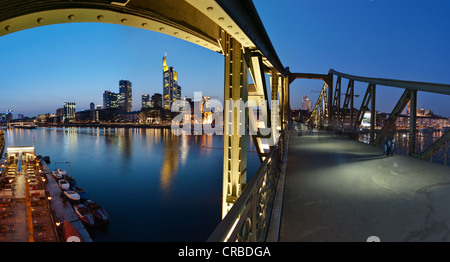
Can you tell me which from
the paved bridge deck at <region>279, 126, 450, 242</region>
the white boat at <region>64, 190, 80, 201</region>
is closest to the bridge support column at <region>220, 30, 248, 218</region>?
the paved bridge deck at <region>279, 126, 450, 242</region>

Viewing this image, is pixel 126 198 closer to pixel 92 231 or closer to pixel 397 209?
pixel 92 231

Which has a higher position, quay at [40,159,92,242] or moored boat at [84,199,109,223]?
quay at [40,159,92,242]

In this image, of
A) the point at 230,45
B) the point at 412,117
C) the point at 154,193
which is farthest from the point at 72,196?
the point at 412,117

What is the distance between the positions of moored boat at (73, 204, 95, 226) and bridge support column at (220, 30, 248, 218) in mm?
18524

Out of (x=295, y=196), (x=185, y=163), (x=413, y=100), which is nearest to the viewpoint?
(x=295, y=196)

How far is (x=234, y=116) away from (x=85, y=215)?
19.8 metres

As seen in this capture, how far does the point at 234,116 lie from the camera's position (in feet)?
17.0

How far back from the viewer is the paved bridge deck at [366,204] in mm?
2855

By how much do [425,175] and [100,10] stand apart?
7.51 meters

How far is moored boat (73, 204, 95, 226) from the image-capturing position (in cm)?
1872

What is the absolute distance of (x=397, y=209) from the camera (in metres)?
3.52

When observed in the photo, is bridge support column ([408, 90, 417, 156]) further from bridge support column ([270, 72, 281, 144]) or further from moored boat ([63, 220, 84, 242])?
moored boat ([63, 220, 84, 242])

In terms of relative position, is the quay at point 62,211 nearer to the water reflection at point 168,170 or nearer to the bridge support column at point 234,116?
the water reflection at point 168,170

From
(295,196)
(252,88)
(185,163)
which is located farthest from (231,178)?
(185,163)
